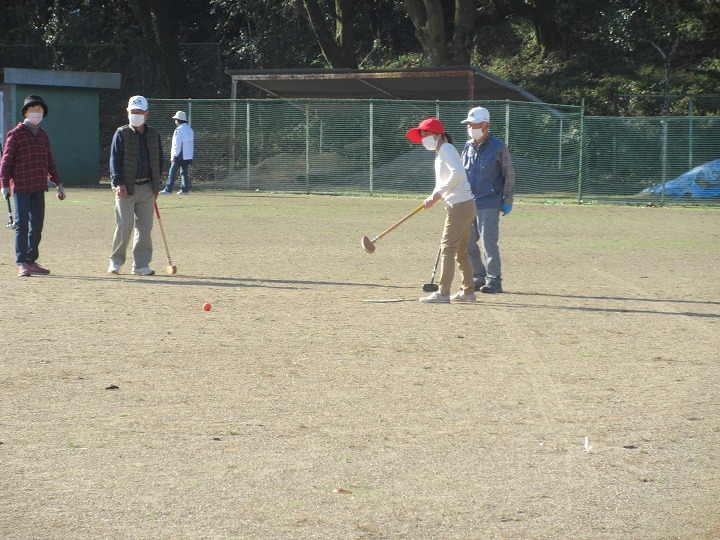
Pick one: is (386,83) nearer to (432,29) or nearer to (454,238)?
(432,29)

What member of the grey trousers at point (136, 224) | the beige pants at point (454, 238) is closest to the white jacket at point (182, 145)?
the grey trousers at point (136, 224)

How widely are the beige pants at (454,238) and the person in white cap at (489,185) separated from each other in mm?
727

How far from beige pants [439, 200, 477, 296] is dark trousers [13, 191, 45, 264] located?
4636 millimetres

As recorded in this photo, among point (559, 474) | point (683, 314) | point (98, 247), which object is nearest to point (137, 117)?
point (98, 247)

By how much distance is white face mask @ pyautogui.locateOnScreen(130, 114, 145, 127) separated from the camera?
491 inches

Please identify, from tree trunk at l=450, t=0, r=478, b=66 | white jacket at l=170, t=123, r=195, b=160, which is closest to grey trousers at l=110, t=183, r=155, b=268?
white jacket at l=170, t=123, r=195, b=160

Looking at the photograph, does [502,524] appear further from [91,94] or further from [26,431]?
[91,94]

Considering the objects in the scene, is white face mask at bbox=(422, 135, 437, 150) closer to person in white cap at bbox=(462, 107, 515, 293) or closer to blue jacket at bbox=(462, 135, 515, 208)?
person in white cap at bbox=(462, 107, 515, 293)

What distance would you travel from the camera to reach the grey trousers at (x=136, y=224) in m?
12.6

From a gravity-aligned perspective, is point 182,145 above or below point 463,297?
above

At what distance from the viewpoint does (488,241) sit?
38.0 feet

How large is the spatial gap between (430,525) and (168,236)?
13.1 m

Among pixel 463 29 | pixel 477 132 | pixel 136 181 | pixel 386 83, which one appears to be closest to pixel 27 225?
pixel 136 181

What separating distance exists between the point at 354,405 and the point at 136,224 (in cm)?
676
